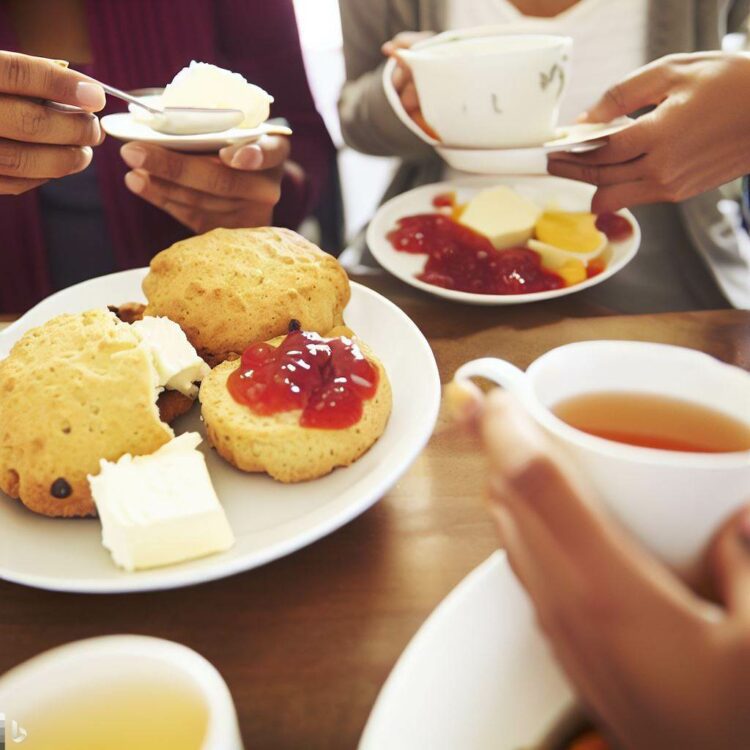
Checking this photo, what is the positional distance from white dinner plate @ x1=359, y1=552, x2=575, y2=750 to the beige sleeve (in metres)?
1.56

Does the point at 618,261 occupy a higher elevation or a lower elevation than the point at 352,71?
lower

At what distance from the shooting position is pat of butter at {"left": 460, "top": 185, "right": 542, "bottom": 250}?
1.41 metres

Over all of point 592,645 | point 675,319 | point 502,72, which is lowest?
point 675,319

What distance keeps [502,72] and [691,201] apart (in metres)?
0.75

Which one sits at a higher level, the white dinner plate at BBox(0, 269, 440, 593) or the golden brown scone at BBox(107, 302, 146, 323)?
the golden brown scone at BBox(107, 302, 146, 323)

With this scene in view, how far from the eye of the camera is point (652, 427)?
0.61m

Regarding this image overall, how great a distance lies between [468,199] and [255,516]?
3.56 feet

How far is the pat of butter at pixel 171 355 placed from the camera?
2.87 feet

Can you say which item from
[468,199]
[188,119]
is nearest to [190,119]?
[188,119]

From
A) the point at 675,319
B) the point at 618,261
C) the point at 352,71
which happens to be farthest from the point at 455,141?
the point at 352,71

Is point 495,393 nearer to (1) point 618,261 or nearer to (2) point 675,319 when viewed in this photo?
(2) point 675,319

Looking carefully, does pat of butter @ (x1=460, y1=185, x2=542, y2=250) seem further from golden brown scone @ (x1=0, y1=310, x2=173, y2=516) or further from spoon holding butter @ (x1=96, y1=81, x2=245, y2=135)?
golden brown scone @ (x1=0, y1=310, x2=173, y2=516)

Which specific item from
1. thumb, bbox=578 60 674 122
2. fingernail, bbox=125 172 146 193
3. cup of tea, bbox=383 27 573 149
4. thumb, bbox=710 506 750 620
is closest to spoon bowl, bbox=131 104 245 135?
fingernail, bbox=125 172 146 193

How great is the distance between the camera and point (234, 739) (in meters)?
0.47
